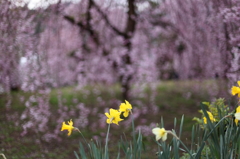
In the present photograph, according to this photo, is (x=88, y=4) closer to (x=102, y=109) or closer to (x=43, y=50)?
(x=43, y=50)

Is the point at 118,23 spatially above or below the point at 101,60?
above

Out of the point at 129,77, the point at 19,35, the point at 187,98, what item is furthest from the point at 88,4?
the point at 187,98

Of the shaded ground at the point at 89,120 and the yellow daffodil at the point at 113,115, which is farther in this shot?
the shaded ground at the point at 89,120

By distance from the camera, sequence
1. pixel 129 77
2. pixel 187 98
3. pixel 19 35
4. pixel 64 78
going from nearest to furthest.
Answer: pixel 19 35
pixel 129 77
pixel 64 78
pixel 187 98

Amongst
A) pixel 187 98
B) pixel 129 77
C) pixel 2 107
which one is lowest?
pixel 187 98

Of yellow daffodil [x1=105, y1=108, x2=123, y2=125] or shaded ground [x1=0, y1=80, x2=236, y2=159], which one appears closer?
yellow daffodil [x1=105, y1=108, x2=123, y2=125]

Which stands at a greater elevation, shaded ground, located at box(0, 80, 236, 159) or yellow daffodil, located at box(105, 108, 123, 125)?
yellow daffodil, located at box(105, 108, 123, 125)

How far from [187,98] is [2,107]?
461 centimetres

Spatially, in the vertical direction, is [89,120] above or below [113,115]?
below

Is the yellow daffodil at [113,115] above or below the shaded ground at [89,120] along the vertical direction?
above

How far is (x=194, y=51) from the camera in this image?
5.59 meters

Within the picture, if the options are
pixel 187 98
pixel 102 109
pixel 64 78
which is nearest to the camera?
pixel 102 109

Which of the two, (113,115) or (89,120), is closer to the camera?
(113,115)

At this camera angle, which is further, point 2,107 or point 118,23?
point 118,23
